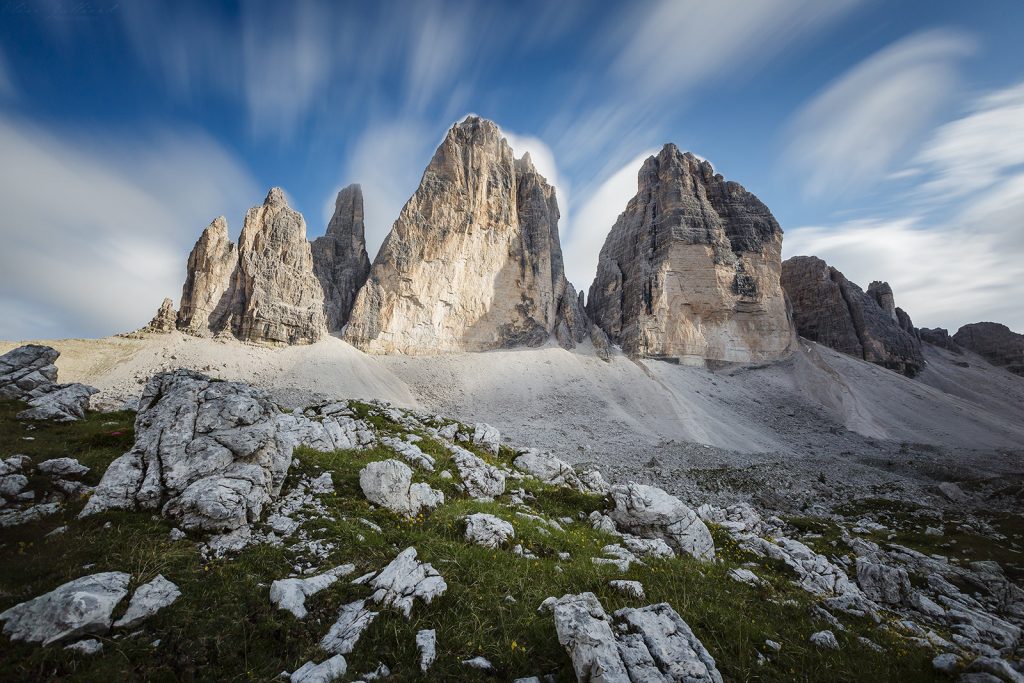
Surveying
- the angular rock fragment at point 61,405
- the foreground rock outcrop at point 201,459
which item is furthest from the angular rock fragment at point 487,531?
the angular rock fragment at point 61,405

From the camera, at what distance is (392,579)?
6.69 meters

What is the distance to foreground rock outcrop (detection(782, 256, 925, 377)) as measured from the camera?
301 ft

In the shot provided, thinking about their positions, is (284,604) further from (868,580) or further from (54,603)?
(868,580)

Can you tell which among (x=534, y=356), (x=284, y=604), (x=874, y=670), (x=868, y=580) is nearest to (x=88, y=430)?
(x=284, y=604)

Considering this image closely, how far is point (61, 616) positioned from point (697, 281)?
9161 cm

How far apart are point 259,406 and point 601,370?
6488cm

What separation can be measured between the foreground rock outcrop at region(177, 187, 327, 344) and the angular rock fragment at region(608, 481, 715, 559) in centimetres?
6076

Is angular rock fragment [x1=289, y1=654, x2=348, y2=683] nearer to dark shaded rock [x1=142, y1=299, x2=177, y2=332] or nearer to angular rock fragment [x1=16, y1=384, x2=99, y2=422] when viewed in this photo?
angular rock fragment [x1=16, y1=384, x2=99, y2=422]

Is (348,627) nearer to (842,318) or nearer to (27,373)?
(27,373)

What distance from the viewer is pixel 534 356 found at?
72562 millimetres

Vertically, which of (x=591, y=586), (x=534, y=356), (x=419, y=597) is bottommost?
(x=591, y=586)

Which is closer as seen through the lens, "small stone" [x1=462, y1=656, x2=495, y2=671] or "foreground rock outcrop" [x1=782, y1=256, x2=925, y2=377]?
"small stone" [x1=462, y1=656, x2=495, y2=671]

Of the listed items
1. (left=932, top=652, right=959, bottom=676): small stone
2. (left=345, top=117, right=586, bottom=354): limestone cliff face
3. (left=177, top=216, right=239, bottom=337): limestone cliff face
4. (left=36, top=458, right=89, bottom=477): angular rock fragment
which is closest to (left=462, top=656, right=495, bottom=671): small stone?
(left=932, top=652, right=959, bottom=676): small stone

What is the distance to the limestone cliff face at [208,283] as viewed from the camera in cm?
5594
